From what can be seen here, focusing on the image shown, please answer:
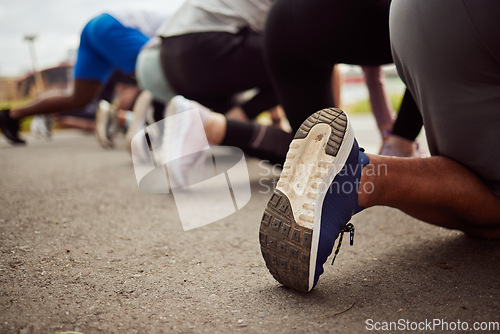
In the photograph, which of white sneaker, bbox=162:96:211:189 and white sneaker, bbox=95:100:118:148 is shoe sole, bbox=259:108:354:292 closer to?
white sneaker, bbox=162:96:211:189

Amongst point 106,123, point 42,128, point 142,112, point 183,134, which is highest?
point 183,134

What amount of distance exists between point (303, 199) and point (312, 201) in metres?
0.02

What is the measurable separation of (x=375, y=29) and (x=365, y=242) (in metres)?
0.57

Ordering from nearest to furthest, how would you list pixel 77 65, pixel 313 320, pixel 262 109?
pixel 313 320 < pixel 262 109 < pixel 77 65

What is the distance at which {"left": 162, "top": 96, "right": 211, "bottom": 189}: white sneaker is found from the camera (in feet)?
5.32

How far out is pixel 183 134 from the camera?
5.33ft

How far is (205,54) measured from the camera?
1930 mm

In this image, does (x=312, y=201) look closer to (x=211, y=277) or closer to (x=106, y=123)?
(x=211, y=277)

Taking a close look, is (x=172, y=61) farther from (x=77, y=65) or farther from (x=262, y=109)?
(x=77, y=65)

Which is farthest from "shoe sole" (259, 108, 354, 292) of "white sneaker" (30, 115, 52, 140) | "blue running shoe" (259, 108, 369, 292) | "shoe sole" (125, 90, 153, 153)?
"white sneaker" (30, 115, 52, 140)

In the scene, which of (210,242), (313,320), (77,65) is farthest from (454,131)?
(77,65)

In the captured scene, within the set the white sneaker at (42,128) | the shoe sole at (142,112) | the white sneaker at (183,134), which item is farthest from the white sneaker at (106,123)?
the white sneaker at (183,134)

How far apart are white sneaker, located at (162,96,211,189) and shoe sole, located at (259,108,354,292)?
2.79 feet

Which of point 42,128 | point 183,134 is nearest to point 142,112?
point 183,134
